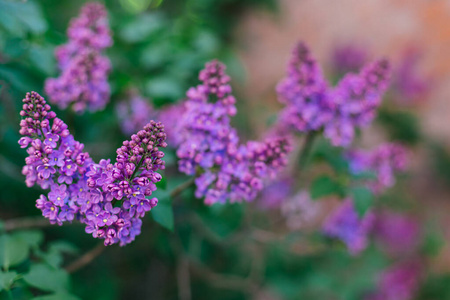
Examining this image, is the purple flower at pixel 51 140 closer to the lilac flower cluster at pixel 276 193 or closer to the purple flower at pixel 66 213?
the purple flower at pixel 66 213

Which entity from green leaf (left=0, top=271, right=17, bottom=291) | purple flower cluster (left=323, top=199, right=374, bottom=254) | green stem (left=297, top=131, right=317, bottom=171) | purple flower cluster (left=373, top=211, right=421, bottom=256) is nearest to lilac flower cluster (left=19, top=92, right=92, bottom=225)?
green leaf (left=0, top=271, right=17, bottom=291)

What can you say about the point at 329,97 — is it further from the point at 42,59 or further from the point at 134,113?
the point at 42,59

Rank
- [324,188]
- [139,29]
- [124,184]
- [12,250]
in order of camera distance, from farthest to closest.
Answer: [139,29]
[324,188]
[12,250]
[124,184]

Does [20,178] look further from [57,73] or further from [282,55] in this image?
[282,55]

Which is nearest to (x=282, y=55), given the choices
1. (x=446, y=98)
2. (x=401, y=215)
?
(x=446, y=98)

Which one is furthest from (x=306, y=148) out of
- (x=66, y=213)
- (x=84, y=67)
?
(x=66, y=213)

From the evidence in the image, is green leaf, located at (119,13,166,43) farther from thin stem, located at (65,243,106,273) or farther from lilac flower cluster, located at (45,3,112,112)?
thin stem, located at (65,243,106,273)
